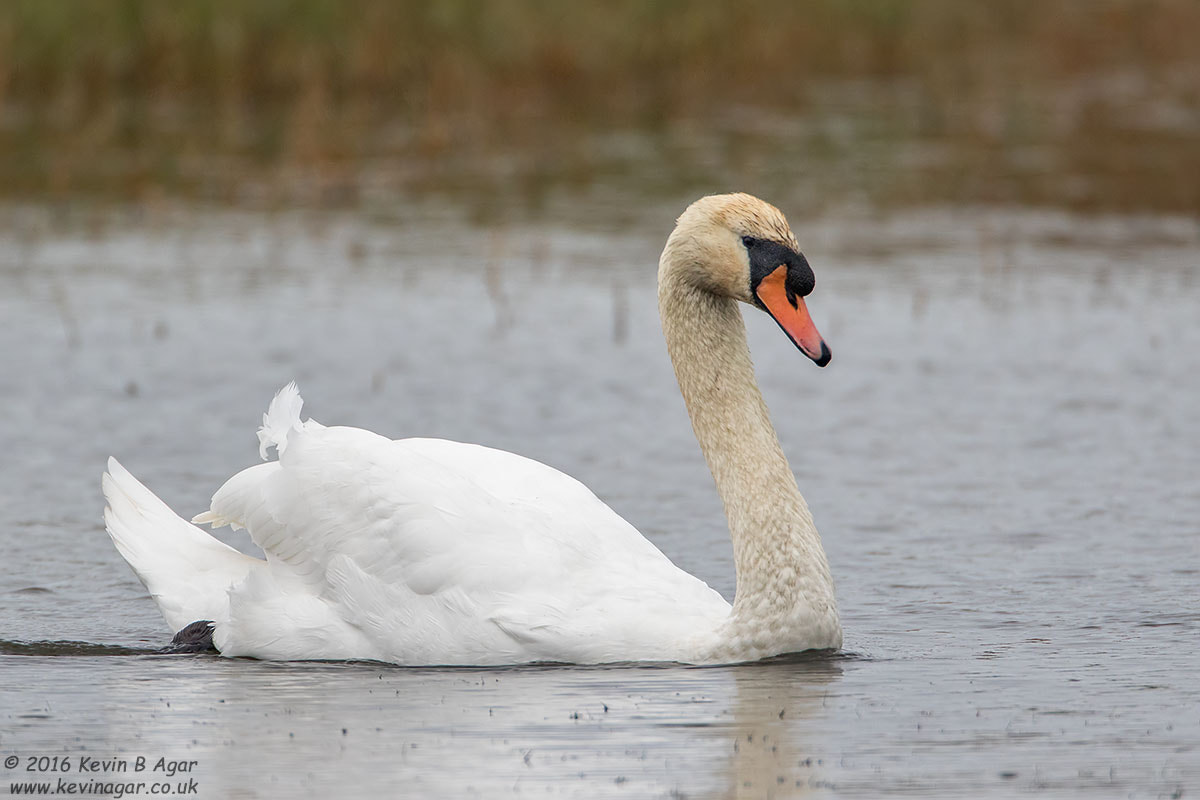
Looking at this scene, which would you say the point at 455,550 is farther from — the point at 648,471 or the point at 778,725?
the point at 648,471

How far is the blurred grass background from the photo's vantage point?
1786 centimetres

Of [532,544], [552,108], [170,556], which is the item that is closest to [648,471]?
[170,556]

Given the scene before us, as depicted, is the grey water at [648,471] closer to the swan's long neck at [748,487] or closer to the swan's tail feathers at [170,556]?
the swan's long neck at [748,487]

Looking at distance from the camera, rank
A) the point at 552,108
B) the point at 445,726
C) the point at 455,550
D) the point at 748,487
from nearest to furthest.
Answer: the point at 445,726
the point at 455,550
the point at 748,487
the point at 552,108

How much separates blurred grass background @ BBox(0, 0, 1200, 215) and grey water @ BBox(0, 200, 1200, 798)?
138 cm

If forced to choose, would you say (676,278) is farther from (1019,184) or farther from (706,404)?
(1019,184)

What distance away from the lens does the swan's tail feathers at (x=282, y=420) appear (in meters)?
7.30

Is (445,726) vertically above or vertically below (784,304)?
below

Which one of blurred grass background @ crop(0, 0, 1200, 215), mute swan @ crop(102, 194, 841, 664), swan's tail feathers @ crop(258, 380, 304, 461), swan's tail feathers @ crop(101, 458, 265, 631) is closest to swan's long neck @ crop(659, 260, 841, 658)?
mute swan @ crop(102, 194, 841, 664)

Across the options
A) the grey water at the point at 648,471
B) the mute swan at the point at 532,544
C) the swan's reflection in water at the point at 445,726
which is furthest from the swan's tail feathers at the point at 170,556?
the swan's reflection in water at the point at 445,726

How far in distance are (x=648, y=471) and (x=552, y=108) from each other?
12.8 meters

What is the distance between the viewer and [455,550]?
6789mm

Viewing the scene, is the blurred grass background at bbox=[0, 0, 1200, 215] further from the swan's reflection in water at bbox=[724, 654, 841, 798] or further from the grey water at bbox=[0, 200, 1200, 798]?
the swan's reflection in water at bbox=[724, 654, 841, 798]

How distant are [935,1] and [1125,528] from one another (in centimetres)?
2179
